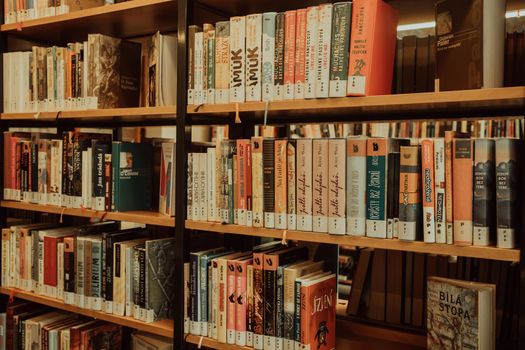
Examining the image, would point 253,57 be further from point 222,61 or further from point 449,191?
point 449,191

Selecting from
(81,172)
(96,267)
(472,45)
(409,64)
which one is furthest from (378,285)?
(81,172)

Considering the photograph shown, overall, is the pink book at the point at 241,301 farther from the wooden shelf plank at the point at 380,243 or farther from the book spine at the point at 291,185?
the book spine at the point at 291,185

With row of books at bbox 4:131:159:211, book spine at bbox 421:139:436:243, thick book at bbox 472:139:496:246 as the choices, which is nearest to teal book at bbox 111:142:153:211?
row of books at bbox 4:131:159:211

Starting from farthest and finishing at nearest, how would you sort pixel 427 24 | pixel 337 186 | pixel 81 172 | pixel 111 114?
pixel 81 172, pixel 111 114, pixel 427 24, pixel 337 186

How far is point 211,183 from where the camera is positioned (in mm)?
1645

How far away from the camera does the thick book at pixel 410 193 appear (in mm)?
1303

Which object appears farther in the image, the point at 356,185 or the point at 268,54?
the point at 268,54

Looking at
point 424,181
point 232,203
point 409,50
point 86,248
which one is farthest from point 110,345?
point 409,50

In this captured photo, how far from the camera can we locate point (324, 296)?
1.52m

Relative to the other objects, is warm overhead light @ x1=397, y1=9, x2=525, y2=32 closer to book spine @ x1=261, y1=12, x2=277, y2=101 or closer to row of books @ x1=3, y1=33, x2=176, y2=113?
book spine @ x1=261, y1=12, x2=277, y2=101

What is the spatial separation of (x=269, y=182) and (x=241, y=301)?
1.32ft

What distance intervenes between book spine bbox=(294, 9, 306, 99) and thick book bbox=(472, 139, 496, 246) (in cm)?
52

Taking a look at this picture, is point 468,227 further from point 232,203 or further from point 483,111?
point 232,203

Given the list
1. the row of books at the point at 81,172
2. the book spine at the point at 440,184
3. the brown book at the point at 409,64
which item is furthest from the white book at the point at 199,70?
the book spine at the point at 440,184
